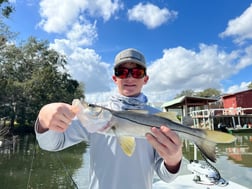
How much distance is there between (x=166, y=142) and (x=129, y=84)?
0.68 m

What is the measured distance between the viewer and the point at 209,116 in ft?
86.3

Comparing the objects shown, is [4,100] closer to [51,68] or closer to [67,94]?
[51,68]

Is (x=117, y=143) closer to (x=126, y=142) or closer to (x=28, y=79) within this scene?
(x=126, y=142)

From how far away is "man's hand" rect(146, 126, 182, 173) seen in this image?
1.47m

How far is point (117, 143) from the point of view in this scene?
1.80m

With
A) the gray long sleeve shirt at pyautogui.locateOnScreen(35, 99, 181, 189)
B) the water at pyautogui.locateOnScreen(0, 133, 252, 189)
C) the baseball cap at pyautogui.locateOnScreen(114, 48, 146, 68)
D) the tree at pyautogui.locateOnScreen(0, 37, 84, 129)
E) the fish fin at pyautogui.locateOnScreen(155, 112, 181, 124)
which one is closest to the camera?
the fish fin at pyautogui.locateOnScreen(155, 112, 181, 124)

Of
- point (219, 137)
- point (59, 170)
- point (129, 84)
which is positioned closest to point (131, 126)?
point (219, 137)

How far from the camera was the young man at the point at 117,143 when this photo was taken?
1.49 m

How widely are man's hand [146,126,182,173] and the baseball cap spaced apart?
0.69 metres

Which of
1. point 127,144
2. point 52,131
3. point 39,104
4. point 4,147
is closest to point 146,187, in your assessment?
point 127,144

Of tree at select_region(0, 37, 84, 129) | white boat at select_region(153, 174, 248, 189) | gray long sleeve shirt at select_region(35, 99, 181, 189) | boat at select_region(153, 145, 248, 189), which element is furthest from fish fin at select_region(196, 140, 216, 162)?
tree at select_region(0, 37, 84, 129)

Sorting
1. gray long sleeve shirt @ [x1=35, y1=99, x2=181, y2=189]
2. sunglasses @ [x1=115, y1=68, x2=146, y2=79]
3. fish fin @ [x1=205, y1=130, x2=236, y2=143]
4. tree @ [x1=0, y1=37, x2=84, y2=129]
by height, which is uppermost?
tree @ [x1=0, y1=37, x2=84, y2=129]

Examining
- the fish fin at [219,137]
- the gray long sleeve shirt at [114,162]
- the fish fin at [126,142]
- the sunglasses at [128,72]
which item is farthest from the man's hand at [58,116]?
the fish fin at [219,137]

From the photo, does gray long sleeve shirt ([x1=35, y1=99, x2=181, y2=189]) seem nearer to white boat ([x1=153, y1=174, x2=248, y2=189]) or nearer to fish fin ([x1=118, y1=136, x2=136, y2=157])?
fish fin ([x1=118, y1=136, x2=136, y2=157])
